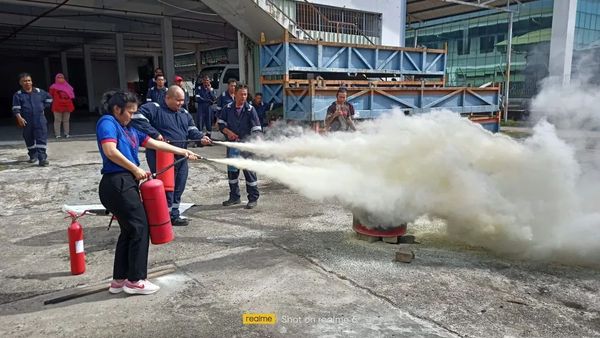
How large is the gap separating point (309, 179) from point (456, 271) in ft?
6.03

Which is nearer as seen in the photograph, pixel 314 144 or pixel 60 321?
pixel 60 321

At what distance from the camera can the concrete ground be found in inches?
131

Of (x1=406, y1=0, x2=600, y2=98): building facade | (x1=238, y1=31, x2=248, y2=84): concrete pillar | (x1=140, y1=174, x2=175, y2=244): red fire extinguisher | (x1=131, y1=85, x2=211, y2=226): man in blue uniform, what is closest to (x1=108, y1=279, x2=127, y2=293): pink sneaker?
(x1=140, y1=174, x2=175, y2=244): red fire extinguisher

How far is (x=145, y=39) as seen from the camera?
26203 mm

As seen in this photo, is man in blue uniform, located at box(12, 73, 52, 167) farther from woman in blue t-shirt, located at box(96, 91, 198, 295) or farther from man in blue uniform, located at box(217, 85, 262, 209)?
woman in blue t-shirt, located at box(96, 91, 198, 295)

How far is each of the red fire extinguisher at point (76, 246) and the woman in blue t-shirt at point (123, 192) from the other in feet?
2.09

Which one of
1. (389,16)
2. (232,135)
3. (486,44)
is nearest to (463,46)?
(486,44)

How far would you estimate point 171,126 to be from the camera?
5672 millimetres

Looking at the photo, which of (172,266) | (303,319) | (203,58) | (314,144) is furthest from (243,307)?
(203,58)

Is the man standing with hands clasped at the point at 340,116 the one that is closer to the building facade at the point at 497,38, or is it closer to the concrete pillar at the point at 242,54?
the concrete pillar at the point at 242,54

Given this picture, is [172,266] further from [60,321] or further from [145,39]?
[145,39]

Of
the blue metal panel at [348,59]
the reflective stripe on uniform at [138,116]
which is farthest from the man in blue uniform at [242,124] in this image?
the blue metal panel at [348,59]

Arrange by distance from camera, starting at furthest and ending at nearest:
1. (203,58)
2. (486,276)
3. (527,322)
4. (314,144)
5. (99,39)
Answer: (203,58) → (99,39) → (314,144) → (486,276) → (527,322)

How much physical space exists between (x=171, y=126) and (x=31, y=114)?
5.01 meters
